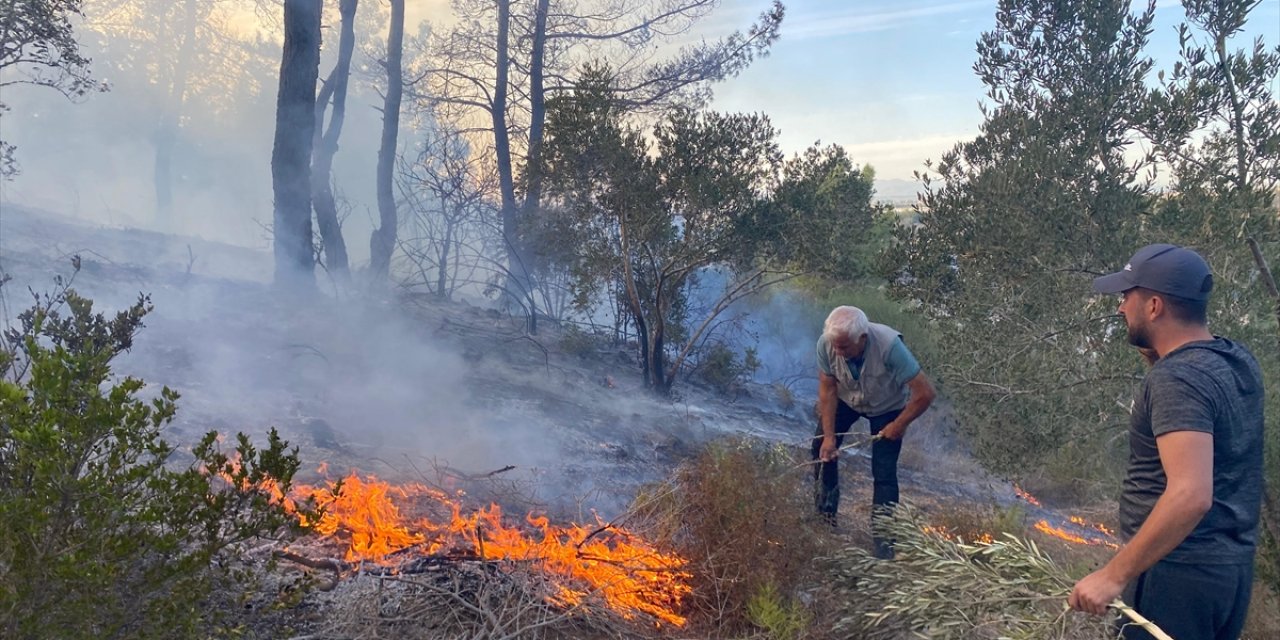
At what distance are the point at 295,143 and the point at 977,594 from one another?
1036cm

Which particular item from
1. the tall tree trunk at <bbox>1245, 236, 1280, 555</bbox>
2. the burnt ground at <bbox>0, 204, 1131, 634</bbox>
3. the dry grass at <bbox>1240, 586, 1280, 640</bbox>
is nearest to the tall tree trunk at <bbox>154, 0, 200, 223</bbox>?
the burnt ground at <bbox>0, 204, 1131, 634</bbox>

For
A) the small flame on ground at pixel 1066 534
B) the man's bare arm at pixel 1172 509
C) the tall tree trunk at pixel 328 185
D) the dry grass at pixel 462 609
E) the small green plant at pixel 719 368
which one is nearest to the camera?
the man's bare arm at pixel 1172 509

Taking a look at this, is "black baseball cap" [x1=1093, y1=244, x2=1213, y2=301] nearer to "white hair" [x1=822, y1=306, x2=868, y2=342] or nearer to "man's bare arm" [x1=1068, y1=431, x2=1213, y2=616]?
"man's bare arm" [x1=1068, y1=431, x2=1213, y2=616]

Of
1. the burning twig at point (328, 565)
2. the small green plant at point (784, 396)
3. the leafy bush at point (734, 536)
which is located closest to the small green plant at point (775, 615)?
the leafy bush at point (734, 536)

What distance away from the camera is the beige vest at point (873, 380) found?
538 centimetres

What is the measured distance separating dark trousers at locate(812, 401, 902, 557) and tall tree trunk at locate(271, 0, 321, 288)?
26.8 ft

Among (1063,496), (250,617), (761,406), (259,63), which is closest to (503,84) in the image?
(761,406)

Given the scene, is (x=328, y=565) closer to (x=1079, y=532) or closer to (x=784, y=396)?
(x=1079, y=532)

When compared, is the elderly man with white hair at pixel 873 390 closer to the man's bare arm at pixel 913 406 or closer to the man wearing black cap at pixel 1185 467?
the man's bare arm at pixel 913 406

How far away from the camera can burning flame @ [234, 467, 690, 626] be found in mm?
4496

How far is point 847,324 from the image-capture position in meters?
5.16

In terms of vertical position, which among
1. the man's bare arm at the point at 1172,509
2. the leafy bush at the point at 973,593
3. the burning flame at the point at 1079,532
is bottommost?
the burning flame at the point at 1079,532

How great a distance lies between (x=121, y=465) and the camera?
8.13 ft

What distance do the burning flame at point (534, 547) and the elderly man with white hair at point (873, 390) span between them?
1302mm
